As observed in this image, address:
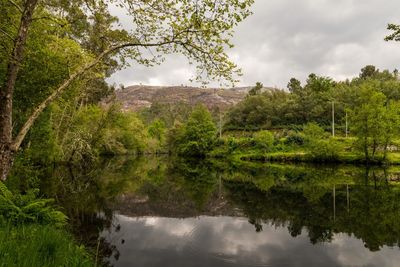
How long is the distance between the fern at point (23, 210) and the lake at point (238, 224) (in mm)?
1935

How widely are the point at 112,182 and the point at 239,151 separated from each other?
147 feet

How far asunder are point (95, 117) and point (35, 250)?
40969 millimetres

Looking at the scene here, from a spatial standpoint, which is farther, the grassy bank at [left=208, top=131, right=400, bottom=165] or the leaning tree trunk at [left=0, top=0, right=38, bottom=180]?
the grassy bank at [left=208, top=131, right=400, bottom=165]

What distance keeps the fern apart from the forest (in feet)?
0.09

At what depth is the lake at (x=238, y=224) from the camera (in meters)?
11.1

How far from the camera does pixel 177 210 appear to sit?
1861 centimetres

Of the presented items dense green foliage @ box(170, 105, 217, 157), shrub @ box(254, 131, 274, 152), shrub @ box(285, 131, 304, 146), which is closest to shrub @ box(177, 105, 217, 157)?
dense green foliage @ box(170, 105, 217, 157)

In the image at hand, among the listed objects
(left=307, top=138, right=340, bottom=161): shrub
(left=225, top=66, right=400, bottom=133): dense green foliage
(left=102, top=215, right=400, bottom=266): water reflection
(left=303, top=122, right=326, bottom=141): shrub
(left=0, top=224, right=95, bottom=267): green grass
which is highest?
(left=225, top=66, right=400, bottom=133): dense green foliage

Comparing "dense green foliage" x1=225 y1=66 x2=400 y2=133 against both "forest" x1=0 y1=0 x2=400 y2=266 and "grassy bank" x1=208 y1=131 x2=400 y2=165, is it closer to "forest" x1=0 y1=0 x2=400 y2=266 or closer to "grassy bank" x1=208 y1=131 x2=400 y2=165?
"forest" x1=0 y1=0 x2=400 y2=266

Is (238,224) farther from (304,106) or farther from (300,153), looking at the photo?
(304,106)

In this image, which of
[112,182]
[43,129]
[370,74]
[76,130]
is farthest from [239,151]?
[370,74]

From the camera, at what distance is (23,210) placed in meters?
9.27

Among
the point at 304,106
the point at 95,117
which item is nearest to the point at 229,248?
the point at 95,117

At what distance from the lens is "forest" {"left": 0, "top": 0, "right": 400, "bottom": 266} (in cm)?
959
